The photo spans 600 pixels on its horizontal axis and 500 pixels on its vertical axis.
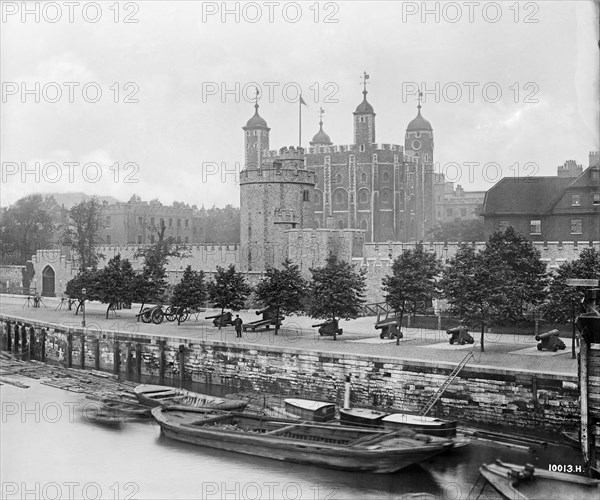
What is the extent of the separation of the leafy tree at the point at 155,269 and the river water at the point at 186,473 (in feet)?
31.4

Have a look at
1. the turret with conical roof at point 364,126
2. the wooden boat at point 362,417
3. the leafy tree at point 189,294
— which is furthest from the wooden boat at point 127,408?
the turret with conical roof at point 364,126

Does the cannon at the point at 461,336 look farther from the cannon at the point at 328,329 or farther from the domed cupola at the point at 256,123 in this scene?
the domed cupola at the point at 256,123

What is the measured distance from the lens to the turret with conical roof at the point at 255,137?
52750mm

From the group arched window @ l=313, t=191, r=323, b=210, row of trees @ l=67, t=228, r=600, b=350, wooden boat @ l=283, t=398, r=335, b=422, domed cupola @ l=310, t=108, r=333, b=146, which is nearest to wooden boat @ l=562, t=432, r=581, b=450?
row of trees @ l=67, t=228, r=600, b=350

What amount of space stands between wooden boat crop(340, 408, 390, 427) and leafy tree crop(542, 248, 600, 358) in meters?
4.72

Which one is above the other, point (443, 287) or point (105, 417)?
point (443, 287)

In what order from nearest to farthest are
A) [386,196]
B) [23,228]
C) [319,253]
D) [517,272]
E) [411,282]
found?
1. [517,272]
2. [411,282]
3. [319,253]
4. [23,228]
5. [386,196]

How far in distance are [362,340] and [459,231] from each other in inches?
842

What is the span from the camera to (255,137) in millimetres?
52875

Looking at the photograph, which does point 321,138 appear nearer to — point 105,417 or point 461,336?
point 461,336

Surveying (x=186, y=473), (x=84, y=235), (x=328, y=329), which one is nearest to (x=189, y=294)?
(x=328, y=329)

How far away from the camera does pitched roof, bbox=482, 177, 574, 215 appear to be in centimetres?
2647

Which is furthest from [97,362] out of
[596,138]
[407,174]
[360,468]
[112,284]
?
[407,174]

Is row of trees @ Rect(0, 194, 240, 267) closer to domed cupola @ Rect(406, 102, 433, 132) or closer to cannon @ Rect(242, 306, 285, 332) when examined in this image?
cannon @ Rect(242, 306, 285, 332)
